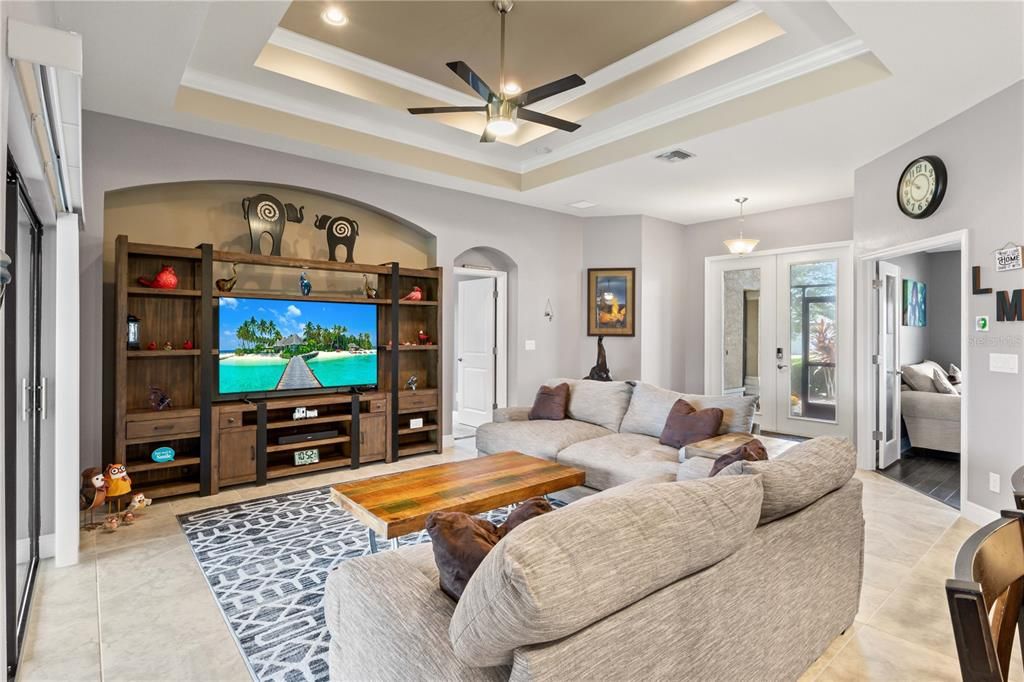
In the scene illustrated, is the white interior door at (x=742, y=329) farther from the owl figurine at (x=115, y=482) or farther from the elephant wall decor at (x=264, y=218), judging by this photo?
the owl figurine at (x=115, y=482)

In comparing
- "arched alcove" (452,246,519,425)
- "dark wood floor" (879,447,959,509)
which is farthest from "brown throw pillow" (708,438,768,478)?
"arched alcove" (452,246,519,425)

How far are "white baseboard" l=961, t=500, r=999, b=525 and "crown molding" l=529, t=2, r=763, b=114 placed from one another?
11.7ft

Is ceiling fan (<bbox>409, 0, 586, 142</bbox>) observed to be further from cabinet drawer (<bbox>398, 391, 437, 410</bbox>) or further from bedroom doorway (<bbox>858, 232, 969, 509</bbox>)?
bedroom doorway (<bbox>858, 232, 969, 509</bbox>)

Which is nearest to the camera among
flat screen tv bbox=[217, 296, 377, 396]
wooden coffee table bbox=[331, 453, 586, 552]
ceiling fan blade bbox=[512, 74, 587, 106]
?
wooden coffee table bbox=[331, 453, 586, 552]

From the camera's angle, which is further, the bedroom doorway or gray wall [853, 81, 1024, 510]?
the bedroom doorway

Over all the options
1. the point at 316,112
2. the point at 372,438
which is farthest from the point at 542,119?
the point at 372,438

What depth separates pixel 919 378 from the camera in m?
5.75

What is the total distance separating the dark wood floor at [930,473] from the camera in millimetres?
4286

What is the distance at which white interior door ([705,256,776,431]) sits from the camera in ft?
22.1

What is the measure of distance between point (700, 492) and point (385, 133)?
435 cm

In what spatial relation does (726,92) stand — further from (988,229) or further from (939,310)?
(939,310)

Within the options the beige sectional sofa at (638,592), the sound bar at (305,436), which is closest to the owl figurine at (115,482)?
the sound bar at (305,436)

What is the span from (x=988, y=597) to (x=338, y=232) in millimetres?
5005

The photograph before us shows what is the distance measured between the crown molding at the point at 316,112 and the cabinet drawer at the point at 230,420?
2.41 m
